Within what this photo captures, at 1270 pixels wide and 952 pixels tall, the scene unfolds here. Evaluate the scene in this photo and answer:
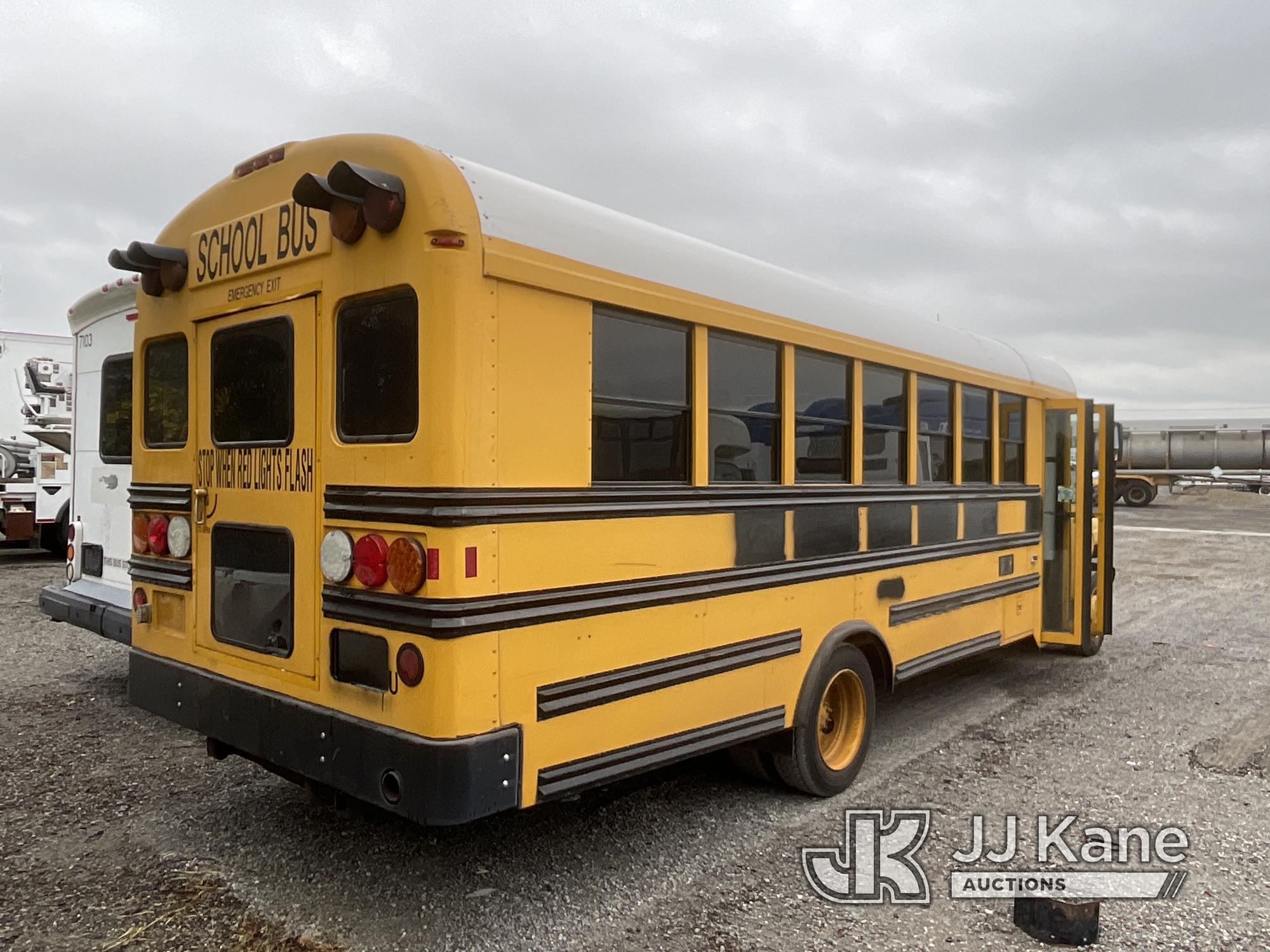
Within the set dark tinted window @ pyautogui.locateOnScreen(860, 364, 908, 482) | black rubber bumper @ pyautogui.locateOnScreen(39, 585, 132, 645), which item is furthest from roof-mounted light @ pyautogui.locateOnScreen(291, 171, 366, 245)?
black rubber bumper @ pyautogui.locateOnScreen(39, 585, 132, 645)

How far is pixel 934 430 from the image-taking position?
5.26 m

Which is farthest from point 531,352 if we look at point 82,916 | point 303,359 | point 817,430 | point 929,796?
point 929,796

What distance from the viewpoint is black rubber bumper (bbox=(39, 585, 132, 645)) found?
5.64 m

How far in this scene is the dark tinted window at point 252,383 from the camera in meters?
3.37

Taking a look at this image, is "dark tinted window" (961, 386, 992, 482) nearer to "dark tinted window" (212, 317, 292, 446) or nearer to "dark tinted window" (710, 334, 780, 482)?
"dark tinted window" (710, 334, 780, 482)

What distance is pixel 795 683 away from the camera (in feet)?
13.5

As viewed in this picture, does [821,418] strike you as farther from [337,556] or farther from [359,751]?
[359,751]

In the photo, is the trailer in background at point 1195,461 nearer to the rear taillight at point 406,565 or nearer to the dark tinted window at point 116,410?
the dark tinted window at point 116,410

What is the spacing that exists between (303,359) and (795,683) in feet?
7.94

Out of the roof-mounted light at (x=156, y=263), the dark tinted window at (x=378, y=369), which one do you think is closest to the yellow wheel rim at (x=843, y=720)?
the dark tinted window at (x=378, y=369)

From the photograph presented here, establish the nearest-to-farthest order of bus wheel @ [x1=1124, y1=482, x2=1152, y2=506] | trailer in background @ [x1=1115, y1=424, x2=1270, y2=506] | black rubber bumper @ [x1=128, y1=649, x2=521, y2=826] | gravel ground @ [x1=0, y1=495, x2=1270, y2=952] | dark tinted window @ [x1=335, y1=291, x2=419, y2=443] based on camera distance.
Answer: black rubber bumper @ [x1=128, y1=649, x2=521, y2=826] < dark tinted window @ [x1=335, y1=291, x2=419, y2=443] < gravel ground @ [x1=0, y1=495, x2=1270, y2=952] < bus wheel @ [x1=1124, y1=482, x2=1152, y2=506] < trailer in background @ [x1=1115, y1=424, x2=1270, y2=506]

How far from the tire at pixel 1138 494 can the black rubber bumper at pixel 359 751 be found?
3251cm

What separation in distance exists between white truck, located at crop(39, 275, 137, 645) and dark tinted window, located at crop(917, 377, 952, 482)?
4638 millimetres

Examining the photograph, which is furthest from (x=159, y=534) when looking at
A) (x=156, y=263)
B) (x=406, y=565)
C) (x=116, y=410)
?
(x=116, y=410)
